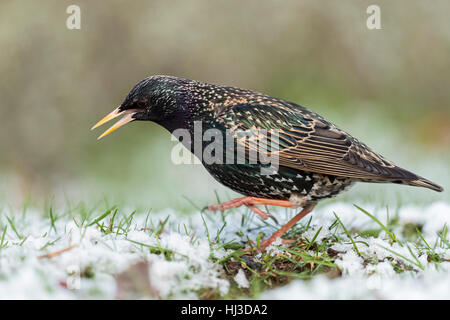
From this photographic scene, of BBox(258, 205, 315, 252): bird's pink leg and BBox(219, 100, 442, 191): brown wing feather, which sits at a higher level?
BBox(219, 100, 442, 191): brown wing feather

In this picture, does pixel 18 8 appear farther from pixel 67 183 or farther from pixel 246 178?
pixel 246 178

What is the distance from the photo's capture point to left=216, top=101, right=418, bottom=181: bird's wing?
3.95 meters

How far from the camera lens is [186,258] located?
315 cm

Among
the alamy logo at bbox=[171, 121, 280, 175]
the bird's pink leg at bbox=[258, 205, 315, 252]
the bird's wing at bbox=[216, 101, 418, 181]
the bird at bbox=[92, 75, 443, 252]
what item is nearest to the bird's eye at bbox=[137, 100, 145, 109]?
the bird at bbox=[92, 75, 443, 252]

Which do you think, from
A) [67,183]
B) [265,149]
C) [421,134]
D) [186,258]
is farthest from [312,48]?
[186,258]

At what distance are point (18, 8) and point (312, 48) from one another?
615cm

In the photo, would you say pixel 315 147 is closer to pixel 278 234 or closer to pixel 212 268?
pixel 278 234

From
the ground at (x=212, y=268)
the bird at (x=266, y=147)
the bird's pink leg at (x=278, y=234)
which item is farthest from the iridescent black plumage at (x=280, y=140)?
the ground at (x=212, y=268)

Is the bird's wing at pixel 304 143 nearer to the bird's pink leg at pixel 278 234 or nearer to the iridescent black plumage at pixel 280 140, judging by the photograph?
the iridescent black plumage at pixel 280 140

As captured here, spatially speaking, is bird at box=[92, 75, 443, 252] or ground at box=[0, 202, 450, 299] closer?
ground at box=[0, 202, 450, 299]

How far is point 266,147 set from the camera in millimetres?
4012

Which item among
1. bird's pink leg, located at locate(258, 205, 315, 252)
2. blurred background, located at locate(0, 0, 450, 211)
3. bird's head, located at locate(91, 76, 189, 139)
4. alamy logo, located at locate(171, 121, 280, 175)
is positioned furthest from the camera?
blurred background, located at locate(0, 0, 450, 211)

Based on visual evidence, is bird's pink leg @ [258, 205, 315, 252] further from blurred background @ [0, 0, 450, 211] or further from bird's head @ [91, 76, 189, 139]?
blurred background @ [0, 0, 450, 211]

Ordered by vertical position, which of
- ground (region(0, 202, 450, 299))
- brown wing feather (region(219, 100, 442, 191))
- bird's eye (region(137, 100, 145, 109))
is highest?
bird's eye (region(137, 100, 145, 109))
